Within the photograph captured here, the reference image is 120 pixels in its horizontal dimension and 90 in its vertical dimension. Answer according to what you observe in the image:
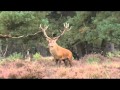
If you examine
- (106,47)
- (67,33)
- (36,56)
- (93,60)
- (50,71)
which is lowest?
(50,71)

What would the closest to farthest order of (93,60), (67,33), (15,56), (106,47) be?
(93,60), (15,56), (67,33), (106,47)

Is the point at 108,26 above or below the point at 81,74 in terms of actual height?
above

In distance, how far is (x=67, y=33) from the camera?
15180 millimetres

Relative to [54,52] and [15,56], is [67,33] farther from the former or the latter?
[54,52]

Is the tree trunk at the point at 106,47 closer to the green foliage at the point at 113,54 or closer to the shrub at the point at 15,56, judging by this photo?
the green foliage at the point at 113,54

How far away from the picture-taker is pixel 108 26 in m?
13.8

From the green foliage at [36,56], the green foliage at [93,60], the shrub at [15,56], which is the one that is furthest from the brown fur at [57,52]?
the shrub at [15,56]

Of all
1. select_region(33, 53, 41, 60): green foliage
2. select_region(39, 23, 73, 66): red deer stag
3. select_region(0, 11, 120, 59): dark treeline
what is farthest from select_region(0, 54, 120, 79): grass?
select_region(0, 11, 120, 59): dark treeline

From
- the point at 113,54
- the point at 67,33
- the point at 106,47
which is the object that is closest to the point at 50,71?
the point at 67,33

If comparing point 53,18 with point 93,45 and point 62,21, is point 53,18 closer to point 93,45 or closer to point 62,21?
point 62,21

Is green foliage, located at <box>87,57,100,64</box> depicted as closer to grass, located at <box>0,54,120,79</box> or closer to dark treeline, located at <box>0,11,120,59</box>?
dark treeline, located at <box>0,11,120,59</box>

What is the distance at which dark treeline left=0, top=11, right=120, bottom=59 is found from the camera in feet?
46.4
